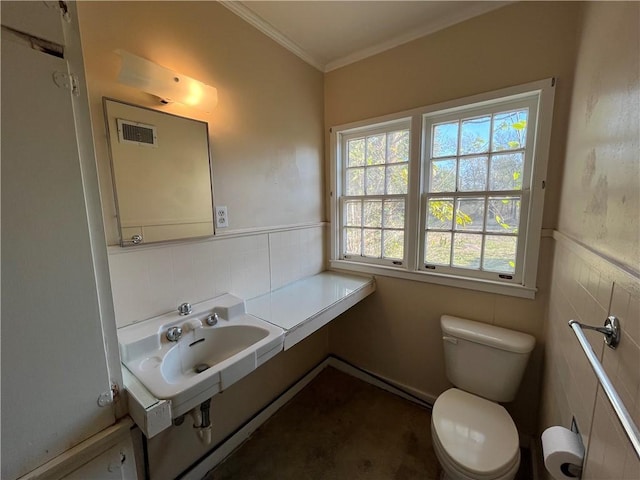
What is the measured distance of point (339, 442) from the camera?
164 cm

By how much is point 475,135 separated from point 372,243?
3.22 feet

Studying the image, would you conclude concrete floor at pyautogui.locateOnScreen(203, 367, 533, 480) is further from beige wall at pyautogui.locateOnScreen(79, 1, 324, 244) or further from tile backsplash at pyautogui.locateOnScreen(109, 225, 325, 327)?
beige wall at pyautogui.locateOnScreen(79, 1, 324, 244)

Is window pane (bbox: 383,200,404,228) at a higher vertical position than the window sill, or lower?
higher

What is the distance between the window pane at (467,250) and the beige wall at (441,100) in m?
0.18

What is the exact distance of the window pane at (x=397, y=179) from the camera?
1.88m

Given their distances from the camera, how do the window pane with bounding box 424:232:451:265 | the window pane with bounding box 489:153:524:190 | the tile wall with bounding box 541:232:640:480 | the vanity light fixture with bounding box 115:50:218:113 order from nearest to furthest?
the tile wall with bounding box 541:232:640:480, the vanity light fixture with bounding box 115:50:218:113, the window pane with bounding box 489:153:524:190, the window pane with bounding box 424:232:451:265

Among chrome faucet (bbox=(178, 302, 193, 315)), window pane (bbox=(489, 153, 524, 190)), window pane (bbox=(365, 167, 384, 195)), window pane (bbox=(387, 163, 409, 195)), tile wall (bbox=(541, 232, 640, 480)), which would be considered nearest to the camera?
tile wall (bbox=(541, 232, 640, 480))

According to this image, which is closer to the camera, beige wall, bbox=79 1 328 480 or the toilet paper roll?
the toilet paper roll

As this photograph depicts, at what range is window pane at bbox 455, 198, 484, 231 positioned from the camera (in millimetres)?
1637

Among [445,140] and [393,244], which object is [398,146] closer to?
[445,140]

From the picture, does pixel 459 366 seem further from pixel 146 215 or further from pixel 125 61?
pixel 125 61

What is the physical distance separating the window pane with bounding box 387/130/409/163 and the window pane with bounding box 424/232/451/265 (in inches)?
22.5

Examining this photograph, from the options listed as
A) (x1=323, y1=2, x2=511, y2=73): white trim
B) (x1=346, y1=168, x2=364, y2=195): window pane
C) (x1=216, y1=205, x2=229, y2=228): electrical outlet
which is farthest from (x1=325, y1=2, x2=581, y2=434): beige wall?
(x1=216, y1=205, x2=229, y2=228): electrical outlet

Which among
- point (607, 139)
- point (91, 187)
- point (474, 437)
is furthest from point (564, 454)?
point (91, 187)
